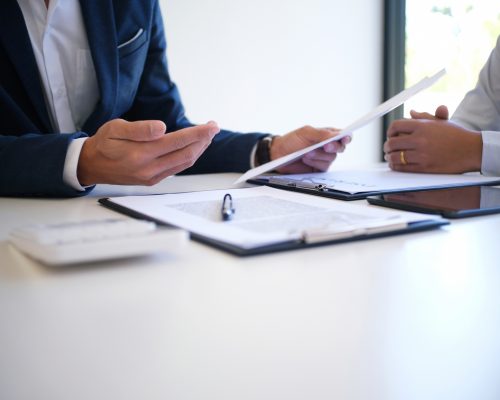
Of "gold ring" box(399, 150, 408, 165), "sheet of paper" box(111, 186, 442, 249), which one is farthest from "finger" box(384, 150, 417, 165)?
"sheet of paper" box(111, 186, 442, 249)

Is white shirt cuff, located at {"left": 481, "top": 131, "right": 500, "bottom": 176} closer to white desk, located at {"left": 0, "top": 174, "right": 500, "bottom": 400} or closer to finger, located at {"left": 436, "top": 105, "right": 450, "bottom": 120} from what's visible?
finger, located at {"left": 436, "top": 105, "right": 450, "bottom": 120}

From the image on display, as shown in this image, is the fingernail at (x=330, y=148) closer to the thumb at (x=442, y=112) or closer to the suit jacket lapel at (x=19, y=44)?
the thumb at (x=442, y=112)

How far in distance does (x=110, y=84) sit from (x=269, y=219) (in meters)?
0.74

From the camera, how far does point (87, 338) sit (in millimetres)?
315

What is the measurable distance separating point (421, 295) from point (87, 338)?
0.74 feet

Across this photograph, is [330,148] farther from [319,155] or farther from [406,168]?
[406,168]

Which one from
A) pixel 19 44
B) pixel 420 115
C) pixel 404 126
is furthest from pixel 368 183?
pixel 19 44

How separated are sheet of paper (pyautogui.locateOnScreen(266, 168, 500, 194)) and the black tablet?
51 mm

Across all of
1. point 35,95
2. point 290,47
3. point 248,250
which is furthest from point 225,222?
point 290,47

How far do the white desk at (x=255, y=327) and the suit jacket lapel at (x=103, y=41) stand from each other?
770 millimetres

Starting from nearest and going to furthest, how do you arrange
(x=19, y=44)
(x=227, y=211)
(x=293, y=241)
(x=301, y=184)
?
(x=293, y=241), (x=227, y=211), (x=301, y=184), (x=19, y=44)

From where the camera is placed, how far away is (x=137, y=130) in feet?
2.52

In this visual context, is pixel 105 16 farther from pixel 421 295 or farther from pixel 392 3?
pixel 392 3

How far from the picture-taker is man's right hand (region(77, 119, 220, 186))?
2.53 feet
